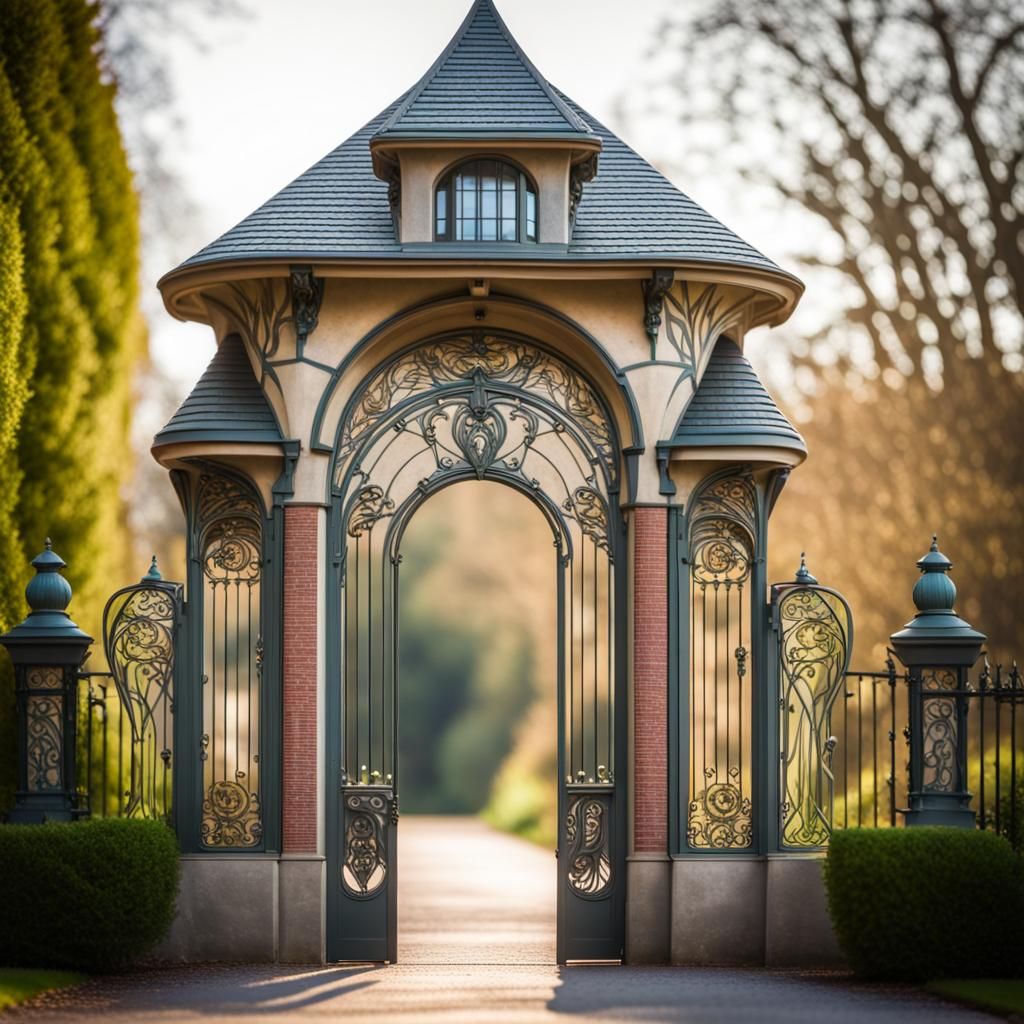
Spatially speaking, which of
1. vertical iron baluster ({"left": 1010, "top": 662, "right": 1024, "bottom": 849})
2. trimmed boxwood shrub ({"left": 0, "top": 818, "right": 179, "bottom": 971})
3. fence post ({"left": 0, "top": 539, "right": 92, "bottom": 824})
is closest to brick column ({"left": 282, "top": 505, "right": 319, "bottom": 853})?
trimmed boxwood shrub ({"left": 0, "top": 818, "right": 179, "bottom": 971})

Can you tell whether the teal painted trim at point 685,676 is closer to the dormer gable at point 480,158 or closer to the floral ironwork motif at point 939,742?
the floral ironwork motif at point 939,742

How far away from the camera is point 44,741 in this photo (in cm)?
1377

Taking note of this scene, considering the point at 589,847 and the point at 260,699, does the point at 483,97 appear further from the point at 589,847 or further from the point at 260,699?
the point at 589,847

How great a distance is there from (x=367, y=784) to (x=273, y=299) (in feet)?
12.3

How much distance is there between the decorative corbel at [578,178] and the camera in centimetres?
1429

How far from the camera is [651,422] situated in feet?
46.0

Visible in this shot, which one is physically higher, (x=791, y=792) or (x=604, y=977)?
(x=791, y=792)

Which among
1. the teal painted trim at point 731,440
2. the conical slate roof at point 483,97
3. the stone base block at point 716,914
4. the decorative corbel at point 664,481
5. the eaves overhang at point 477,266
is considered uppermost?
the conical slate roof at point 483,97

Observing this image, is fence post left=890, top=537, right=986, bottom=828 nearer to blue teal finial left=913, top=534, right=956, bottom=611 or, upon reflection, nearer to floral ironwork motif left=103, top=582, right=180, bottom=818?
blue teal finial left=913, top=534, right=956, bottom=611

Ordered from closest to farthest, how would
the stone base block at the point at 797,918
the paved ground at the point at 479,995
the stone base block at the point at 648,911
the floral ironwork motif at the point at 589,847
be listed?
the paved ground at the point at 479,995 → the stone base block at the point at 797,918 → the stone base block at the point at 648,911 → the floral ironwork motif at the point at 589,847

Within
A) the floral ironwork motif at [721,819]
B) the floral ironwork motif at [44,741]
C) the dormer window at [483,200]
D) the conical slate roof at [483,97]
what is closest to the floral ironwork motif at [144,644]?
the floral ironwork motif at [44,741]

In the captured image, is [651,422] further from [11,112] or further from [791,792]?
[11,112]

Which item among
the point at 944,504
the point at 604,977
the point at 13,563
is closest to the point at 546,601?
the point at 944,504

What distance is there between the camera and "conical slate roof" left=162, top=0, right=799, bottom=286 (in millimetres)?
13836
